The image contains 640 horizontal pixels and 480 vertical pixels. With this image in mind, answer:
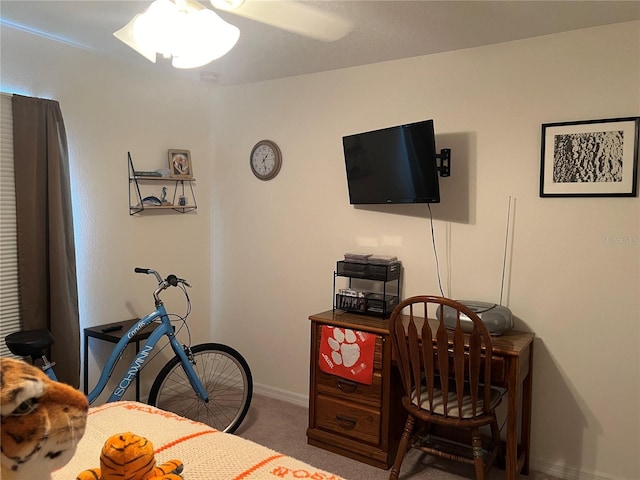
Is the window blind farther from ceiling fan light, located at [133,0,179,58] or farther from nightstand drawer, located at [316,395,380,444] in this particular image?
nightstand drawer, located at [316,395,380,444]

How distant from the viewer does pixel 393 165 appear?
279 centimetres

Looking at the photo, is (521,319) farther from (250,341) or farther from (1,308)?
(1,308)

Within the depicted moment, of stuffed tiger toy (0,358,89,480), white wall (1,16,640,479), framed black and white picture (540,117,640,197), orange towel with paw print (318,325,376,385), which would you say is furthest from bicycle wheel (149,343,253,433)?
framed black and white picture (540,117,640,197)

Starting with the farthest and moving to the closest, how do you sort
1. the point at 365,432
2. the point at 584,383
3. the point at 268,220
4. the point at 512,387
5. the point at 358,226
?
the point at 268,220, the point at 358,226, the point at 365,432, the point at 584,383, the point at 512,387

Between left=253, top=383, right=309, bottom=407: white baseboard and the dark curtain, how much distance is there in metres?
1.35

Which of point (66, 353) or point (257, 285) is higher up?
point (257, 285)

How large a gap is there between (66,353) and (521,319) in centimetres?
258

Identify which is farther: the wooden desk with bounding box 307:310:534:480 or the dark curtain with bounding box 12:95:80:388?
the dark curtain with bounding box 12:95:80:388

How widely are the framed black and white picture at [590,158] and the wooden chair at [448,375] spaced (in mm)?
906

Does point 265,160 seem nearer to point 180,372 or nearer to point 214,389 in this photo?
point 180,372

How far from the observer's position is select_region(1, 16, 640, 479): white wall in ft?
7.94

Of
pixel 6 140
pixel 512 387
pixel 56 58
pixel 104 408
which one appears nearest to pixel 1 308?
pixel 6 140

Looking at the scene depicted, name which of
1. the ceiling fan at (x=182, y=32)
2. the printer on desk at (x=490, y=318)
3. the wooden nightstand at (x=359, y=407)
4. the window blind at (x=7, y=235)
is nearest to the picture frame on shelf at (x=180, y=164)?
the window blind at (x=7, y=235)

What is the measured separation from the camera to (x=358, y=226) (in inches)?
124
